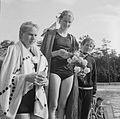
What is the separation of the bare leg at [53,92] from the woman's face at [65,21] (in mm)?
500

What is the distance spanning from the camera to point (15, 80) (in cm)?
166

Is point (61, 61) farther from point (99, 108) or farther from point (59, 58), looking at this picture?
point (99, 108)

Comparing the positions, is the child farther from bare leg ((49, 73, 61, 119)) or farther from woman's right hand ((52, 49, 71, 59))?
woman's right hand ((52, 49, 71, 59))

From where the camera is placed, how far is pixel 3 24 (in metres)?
2.84

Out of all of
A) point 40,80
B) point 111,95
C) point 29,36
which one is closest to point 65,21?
point 29,36

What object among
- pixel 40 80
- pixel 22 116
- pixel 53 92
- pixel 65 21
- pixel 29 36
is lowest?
pixel 22 116

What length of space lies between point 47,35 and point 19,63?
0.80m

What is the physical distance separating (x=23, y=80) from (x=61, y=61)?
0.91m

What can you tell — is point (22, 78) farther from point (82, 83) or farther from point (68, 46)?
point (82, 83)

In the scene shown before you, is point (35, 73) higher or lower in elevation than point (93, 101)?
higher

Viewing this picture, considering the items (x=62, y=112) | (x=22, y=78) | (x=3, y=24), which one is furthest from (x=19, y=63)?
(x=3, y=24)

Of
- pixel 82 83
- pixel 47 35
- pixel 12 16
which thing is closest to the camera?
pixel 47 35

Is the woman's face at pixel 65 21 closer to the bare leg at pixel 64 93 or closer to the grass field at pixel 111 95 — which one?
the bare leg at pixel 64 93

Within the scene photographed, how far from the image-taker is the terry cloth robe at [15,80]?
65.4 inches
